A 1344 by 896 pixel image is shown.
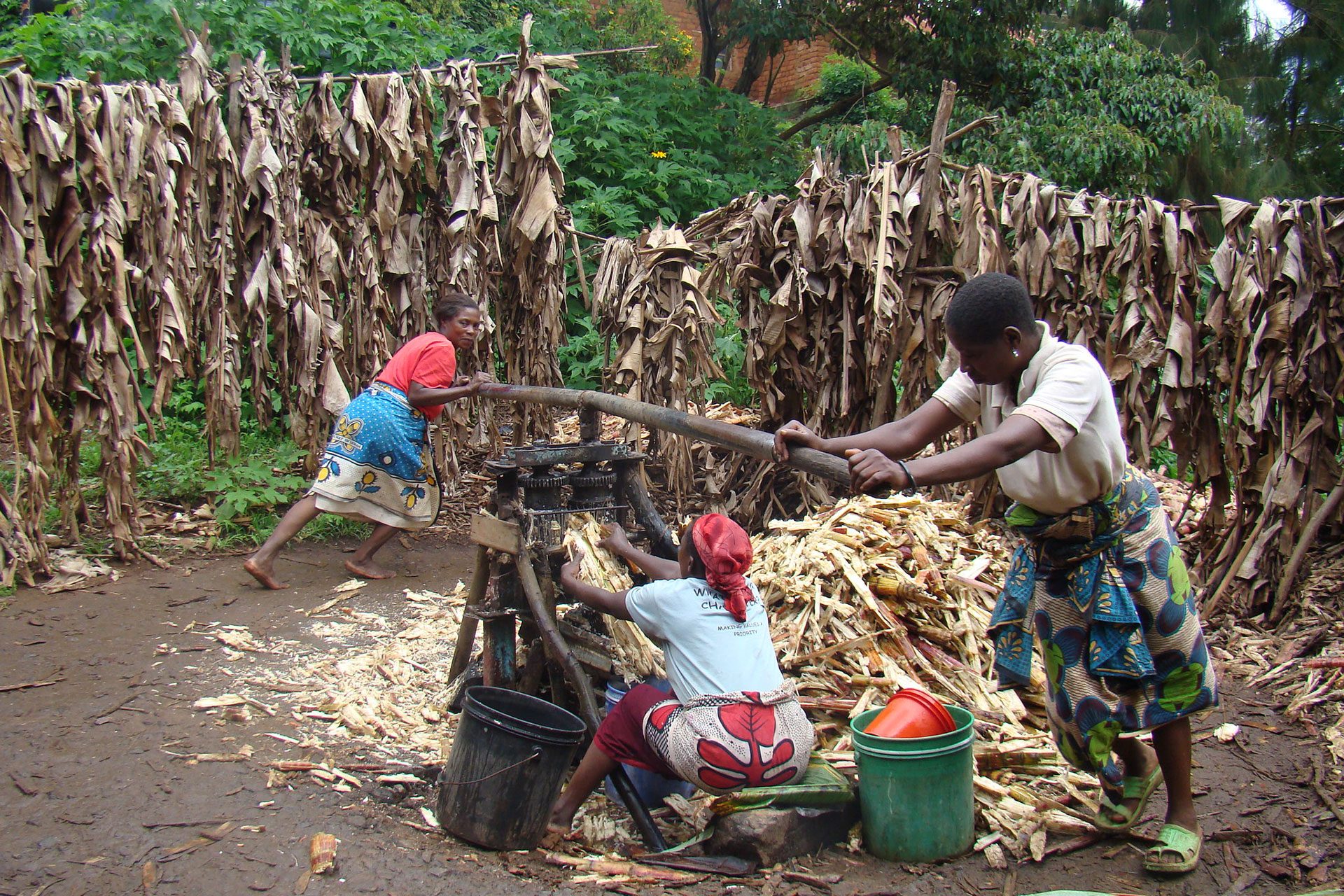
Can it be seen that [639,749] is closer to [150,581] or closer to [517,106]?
[150,581]

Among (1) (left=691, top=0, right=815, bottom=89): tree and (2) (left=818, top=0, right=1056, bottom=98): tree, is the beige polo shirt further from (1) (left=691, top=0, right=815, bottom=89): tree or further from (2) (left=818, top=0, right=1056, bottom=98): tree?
(1) (left=691, top=0, right=815, bottom=89): tree

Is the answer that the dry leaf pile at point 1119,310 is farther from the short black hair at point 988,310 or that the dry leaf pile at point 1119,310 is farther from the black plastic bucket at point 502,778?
the black plastic bucket at point 502,778

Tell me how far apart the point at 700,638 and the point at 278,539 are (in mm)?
3363

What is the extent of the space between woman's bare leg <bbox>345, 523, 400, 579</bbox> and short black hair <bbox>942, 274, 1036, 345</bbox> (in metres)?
4.20

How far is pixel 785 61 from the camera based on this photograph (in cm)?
1689

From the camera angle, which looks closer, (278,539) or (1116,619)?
(1116,619)

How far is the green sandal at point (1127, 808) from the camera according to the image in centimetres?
323

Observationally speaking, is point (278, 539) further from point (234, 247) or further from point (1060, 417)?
point (1060, 417)

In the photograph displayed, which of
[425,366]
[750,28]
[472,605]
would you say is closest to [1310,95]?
[750,28]

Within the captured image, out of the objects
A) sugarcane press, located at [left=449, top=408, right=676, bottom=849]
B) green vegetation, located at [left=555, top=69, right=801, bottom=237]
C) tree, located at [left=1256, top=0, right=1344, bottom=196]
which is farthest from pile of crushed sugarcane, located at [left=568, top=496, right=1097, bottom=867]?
tree, located at [left=1256, top=0, right=1344, bottom=196]

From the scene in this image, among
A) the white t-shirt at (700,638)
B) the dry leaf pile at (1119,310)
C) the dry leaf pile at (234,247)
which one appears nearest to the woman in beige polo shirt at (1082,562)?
the white t-shirt at (700,638)

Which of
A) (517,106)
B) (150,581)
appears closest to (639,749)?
(150,581)

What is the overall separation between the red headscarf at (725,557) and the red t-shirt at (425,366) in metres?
2.66

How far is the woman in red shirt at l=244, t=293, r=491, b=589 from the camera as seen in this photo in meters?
5.54
